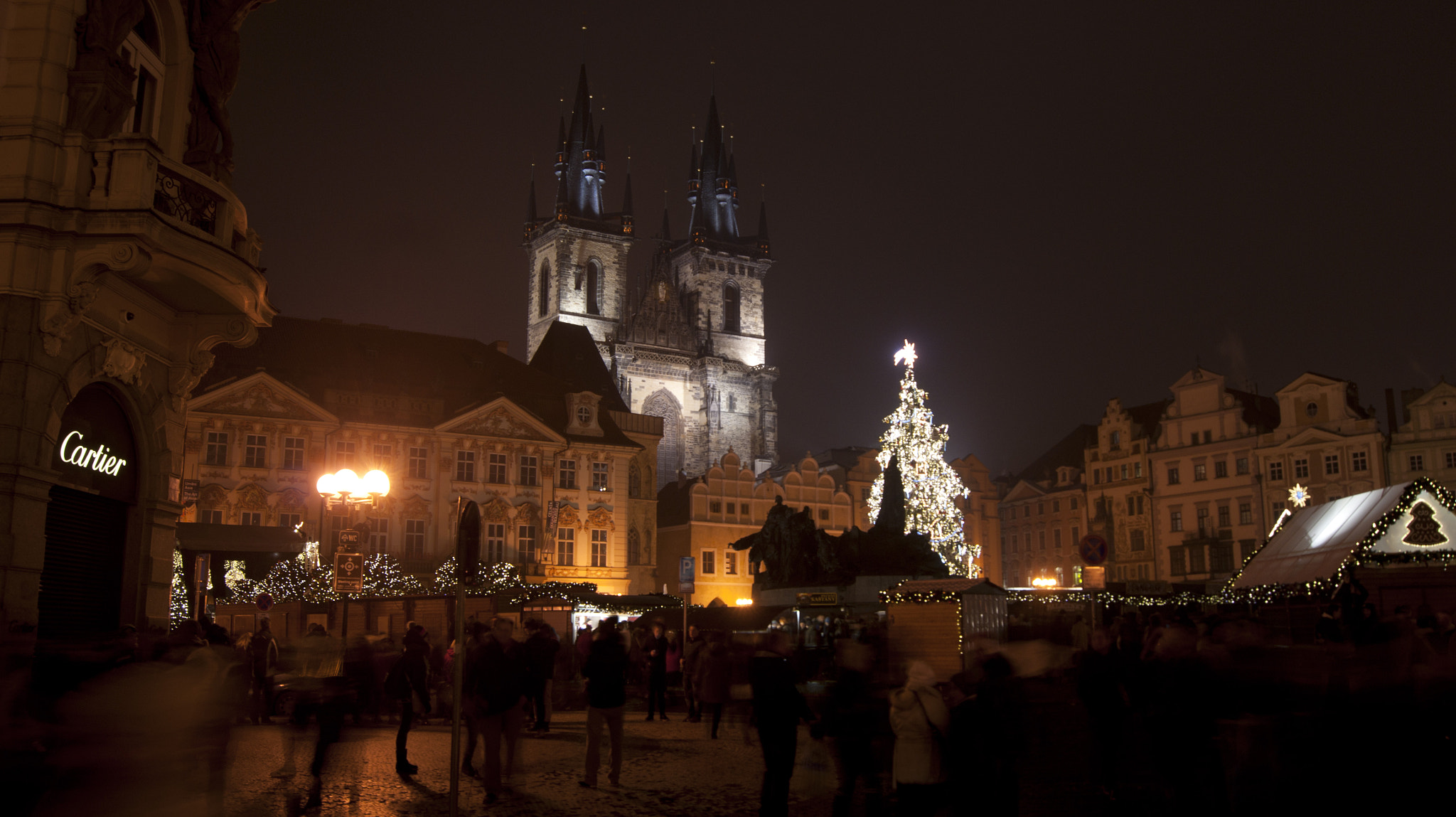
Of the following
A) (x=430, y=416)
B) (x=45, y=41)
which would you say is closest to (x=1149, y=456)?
(x=430, y=416)

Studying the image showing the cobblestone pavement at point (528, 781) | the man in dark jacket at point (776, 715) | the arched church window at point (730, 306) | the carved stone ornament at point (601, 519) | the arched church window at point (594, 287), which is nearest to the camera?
the man in dark jacket at point (776, 715)

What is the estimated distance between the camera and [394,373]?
46.5 metres

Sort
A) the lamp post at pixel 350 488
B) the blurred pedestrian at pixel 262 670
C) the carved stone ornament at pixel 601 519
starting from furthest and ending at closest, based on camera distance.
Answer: the carved stone ornament at pixel 601 519
the lamp post at pixel 350 488
the blurred pedestrian at pixel 262 670

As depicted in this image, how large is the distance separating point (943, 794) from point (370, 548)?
3759cm

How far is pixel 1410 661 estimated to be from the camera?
326 inches

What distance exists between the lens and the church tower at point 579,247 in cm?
9175

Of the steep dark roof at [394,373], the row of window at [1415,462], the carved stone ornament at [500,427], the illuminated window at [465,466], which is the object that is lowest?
the illuminated window at [465,466]

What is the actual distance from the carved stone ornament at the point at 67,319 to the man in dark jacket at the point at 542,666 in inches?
225

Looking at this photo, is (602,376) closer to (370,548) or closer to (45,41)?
(370,548)

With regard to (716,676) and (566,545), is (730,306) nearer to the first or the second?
(566,545)

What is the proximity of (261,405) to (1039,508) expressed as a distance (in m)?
44.5

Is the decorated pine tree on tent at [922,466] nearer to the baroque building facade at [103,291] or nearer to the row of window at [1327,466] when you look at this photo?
the row of window at [1327,466]

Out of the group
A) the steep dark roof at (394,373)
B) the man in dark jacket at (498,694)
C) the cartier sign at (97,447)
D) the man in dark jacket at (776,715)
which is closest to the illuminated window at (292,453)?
the steep dark roof at (394,373)

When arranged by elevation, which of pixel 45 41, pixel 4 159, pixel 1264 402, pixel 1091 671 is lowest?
pixel 1091 671
